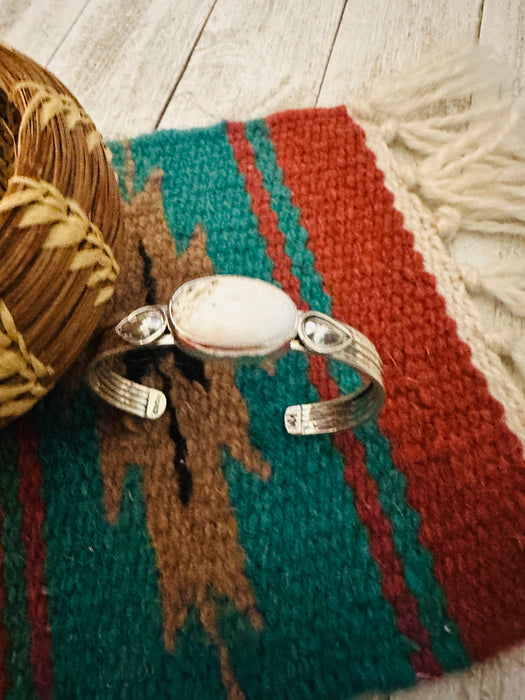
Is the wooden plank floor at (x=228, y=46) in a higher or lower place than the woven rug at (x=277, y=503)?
higher

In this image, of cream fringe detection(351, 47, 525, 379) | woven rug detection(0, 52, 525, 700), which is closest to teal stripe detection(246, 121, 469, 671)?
woven rug detection(0, 52, 525, 700)

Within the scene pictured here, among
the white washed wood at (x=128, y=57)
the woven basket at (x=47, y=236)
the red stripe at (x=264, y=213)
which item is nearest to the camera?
the woven basket at (x=47, y=236)

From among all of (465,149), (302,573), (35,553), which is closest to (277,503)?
(302,573)

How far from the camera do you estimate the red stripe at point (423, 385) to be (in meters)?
0.34

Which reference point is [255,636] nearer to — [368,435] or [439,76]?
[368,435]

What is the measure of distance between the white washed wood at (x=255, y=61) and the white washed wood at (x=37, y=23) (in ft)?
0.45

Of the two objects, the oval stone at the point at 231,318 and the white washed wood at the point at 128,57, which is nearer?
the oval stone at the point at 231,318

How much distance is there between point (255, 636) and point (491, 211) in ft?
1.17

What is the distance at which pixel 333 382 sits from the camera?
400mm

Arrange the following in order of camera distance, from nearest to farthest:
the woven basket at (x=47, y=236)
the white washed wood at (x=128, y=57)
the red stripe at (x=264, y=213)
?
the woven basket at (x=47, y=236)
the red stripe at (x=264, y=213)
the white washed wood at (x=128, y=57)

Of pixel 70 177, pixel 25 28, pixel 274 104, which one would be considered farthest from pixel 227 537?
pixel 25 28

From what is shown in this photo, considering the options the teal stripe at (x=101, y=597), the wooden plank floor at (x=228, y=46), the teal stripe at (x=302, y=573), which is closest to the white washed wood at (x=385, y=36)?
the wooden plank floor at (x=228, y=46)

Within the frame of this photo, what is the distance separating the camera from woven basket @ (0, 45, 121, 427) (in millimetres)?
249

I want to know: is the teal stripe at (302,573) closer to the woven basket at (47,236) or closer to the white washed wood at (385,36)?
the woven basket at (47,236)
